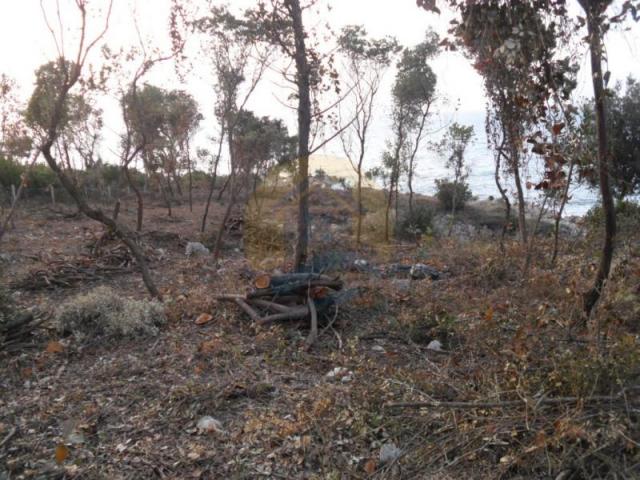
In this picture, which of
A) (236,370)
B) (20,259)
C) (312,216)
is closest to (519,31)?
(236,370)

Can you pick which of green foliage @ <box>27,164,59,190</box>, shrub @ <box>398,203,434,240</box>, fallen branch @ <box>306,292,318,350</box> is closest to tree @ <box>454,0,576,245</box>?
fallen branch @ <box>306,292,318,350</box>

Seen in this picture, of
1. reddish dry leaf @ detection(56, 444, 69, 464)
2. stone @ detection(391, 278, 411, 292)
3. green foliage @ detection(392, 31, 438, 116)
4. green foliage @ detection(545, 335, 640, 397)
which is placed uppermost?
green foliage @ detection(392, 31, 438, 116)

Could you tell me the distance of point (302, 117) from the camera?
6.10 metres

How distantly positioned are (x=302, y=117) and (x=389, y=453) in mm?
4301

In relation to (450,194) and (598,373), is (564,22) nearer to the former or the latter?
(598,373)

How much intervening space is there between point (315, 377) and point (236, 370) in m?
0.58

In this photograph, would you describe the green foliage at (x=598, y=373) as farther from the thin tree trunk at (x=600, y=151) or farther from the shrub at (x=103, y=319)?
the shrub at (x=103, y=319)

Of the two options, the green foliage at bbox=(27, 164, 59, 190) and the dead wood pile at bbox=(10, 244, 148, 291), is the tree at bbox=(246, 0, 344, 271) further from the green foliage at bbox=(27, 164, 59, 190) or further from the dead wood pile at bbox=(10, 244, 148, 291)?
the green foliage at bbox=(27, 164, 59, 190)

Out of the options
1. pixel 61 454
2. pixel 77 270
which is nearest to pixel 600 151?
pixel 61 454

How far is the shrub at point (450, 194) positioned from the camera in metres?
18.9

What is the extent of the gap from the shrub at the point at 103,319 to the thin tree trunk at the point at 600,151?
366 cm

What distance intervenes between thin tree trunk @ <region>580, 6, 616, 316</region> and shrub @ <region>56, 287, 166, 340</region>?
3663 mm

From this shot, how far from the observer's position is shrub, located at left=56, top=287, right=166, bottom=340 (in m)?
4.55

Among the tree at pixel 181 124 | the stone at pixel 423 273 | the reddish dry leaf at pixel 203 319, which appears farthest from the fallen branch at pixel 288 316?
the tree at pixel 181 124
